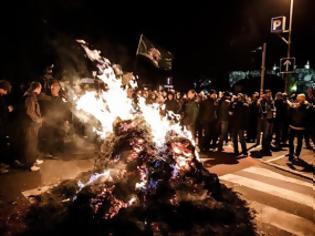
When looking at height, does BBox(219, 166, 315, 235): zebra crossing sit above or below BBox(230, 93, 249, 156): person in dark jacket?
below

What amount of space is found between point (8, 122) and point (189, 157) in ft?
17.1

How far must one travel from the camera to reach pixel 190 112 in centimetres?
1220

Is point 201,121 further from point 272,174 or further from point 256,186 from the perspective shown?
point 256,186

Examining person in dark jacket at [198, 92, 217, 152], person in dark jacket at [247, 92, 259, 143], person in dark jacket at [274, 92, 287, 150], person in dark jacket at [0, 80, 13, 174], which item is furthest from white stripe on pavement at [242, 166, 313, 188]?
person in dark jacket at [0, 80, 13, 174]

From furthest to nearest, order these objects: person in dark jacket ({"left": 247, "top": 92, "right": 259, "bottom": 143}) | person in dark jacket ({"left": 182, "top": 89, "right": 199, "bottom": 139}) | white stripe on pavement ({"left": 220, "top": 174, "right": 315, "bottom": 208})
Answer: person in dark jacket ({"left": 247, "top": 92, "right": 259, "bottom": 143})
person in dark jacket ({"left": 182, "top": 89, "right": 199, "bottom": 139})
white stripe on pavement ({"left": 220, "top": 174, "right": 315, "bottom": 208})

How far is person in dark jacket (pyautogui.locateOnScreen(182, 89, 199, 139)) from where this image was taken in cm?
1216

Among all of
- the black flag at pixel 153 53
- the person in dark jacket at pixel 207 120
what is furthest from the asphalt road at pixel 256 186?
the black flag at pixel 153 53

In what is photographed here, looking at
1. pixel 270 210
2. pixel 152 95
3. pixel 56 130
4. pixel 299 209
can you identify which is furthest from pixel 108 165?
pixel 152 95

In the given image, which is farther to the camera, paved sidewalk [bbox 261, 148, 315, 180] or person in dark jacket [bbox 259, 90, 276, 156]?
person in dark jacket [bbox 259, 90, 276, 156]

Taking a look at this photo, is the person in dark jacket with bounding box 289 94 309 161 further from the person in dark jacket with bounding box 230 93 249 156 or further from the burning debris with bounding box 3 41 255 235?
the burning debris with bounding box 3 41 255 235

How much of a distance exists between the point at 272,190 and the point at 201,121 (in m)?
4.97

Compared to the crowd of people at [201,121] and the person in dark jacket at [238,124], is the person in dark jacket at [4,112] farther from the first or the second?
the person in dark jacket at [238,124]

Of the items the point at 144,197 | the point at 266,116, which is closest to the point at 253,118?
the point at 266,116

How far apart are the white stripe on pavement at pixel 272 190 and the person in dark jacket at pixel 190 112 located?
390 centimetres
